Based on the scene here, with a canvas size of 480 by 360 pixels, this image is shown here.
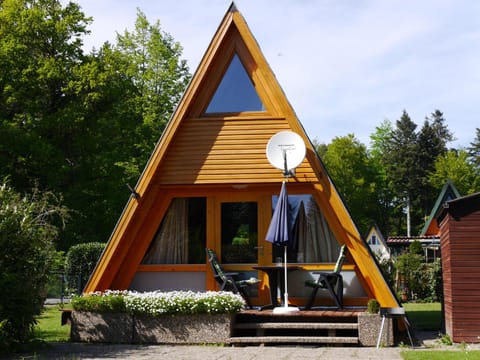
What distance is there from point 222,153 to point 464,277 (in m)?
4.57

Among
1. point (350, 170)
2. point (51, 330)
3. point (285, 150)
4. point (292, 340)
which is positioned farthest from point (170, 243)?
point (350, 170)

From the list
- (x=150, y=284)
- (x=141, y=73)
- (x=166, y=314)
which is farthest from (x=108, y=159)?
(x=166, y=314)

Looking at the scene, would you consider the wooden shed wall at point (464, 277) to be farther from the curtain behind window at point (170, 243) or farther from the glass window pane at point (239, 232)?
the curtain behind window at point (170, 243)

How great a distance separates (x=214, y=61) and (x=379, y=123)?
4851 cm

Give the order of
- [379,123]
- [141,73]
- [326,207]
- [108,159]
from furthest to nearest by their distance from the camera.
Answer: [379,123], [141,73], [108,159], [326,207]

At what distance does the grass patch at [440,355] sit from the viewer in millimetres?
7668

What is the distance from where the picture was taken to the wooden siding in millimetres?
11203

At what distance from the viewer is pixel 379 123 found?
5809 cm

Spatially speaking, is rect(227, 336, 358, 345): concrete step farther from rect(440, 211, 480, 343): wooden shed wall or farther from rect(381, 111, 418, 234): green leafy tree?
rect(381, 111, 418, 234): green leafy tree

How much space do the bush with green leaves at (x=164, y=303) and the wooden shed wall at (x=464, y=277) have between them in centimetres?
326

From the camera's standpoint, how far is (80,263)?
19.7 meters

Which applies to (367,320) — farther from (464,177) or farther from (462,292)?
(464,177)

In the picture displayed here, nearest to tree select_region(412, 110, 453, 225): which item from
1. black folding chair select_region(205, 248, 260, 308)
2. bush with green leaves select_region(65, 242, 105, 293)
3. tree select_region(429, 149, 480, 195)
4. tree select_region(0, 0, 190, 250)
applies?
tree select_region(429, 149, 480, 195)

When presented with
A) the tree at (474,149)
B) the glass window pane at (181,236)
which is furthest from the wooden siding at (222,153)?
the tree at (474,149)
